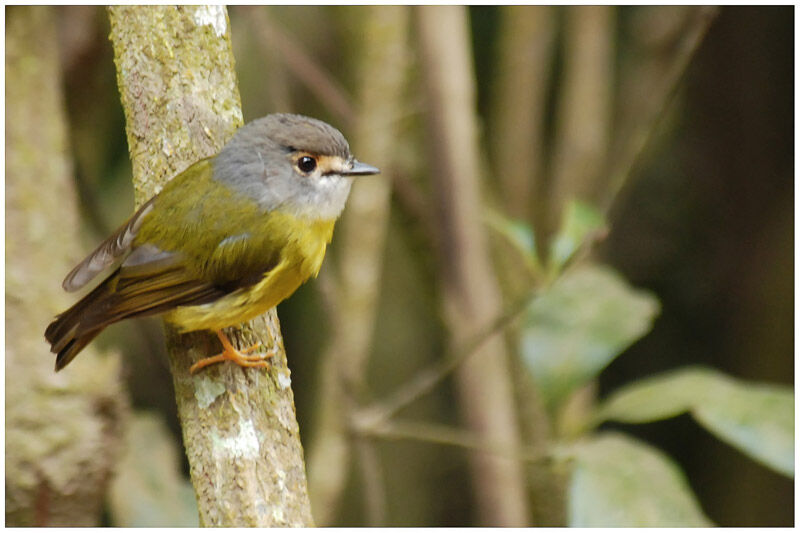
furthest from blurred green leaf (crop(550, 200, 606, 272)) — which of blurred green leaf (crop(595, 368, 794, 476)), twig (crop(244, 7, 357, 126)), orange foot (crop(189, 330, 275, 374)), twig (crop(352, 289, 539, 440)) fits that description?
twig (crop(244, 7, 357, 126))

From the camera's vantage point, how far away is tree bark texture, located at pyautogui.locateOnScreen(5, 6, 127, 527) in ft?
8.04

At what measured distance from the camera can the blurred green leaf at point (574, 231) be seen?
2.39 m

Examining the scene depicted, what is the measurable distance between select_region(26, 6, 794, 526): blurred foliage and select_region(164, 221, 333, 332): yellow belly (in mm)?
1142

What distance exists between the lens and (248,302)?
2.11 m

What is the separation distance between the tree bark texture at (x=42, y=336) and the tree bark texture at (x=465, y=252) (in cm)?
132

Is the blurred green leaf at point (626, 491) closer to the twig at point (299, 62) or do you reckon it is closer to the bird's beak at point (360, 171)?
the bird's beak at point (360, 171)

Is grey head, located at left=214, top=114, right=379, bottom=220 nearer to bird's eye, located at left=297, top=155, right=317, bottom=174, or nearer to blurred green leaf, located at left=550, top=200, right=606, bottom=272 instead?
bird's eye, located at left=297, top=155, right=317, bottom=174

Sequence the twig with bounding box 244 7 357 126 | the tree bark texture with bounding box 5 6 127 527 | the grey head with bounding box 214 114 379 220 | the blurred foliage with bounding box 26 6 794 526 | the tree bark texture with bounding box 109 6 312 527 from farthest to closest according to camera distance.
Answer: the blurred foliage with bounding box 26 6 794 526, the twig with bounding box 244 7 357 126, the tree bark texture with bounding box 5 6 127 527, the grey head with bounding box 214 114 379 220, the tree bark texture with bounding box 109 6 312 527

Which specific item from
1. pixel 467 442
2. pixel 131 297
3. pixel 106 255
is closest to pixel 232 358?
pixel 131 297

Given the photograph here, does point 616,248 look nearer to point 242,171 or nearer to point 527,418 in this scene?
point 527,418

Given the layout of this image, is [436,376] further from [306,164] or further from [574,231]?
[306,164]

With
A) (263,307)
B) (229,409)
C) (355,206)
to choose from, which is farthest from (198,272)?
(355,206)

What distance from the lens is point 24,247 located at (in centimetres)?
261

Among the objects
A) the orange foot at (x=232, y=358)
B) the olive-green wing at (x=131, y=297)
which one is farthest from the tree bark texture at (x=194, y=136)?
the olive-green wing at (x=131, y=297)
